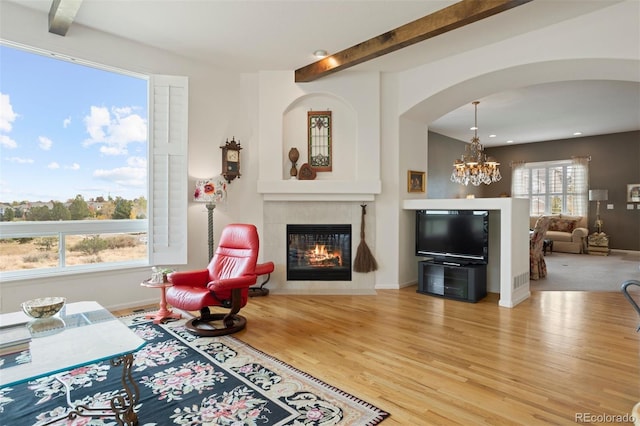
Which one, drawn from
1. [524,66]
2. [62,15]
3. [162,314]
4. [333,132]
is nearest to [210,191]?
[162,314]

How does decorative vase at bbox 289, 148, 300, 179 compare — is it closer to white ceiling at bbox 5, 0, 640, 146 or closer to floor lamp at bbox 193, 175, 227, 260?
floor lamp at bbox 193, 175, 227, 260

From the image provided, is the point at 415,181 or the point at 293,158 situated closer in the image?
the point at 293,158

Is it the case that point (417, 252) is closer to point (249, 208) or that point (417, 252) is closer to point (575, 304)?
point (575, 304)

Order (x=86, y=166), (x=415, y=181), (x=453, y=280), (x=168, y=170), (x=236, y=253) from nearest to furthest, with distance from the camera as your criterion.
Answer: (x=236, y=253), (x=86, y=166), (x=168, y=170), (x=453, y=280), (x=415, y=181)

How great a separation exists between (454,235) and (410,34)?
255 cm

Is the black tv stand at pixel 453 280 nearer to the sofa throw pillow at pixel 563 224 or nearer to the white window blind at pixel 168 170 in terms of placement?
the white window blind at pixel 168 170

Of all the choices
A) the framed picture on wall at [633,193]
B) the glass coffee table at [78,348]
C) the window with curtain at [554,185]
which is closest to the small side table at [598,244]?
the window with curtain at [554,185]

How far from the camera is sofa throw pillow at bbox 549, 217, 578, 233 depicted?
29.5 ft

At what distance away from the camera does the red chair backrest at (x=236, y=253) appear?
3564 mm

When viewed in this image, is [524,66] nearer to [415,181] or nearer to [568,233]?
[415,181]

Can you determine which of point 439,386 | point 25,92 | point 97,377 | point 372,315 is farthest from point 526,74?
point 25,92

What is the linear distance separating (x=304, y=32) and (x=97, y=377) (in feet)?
11.9

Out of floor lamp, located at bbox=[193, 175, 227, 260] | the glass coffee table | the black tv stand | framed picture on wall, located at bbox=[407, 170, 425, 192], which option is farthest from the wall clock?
the black tv stand

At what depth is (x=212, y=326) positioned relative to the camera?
339 cm
